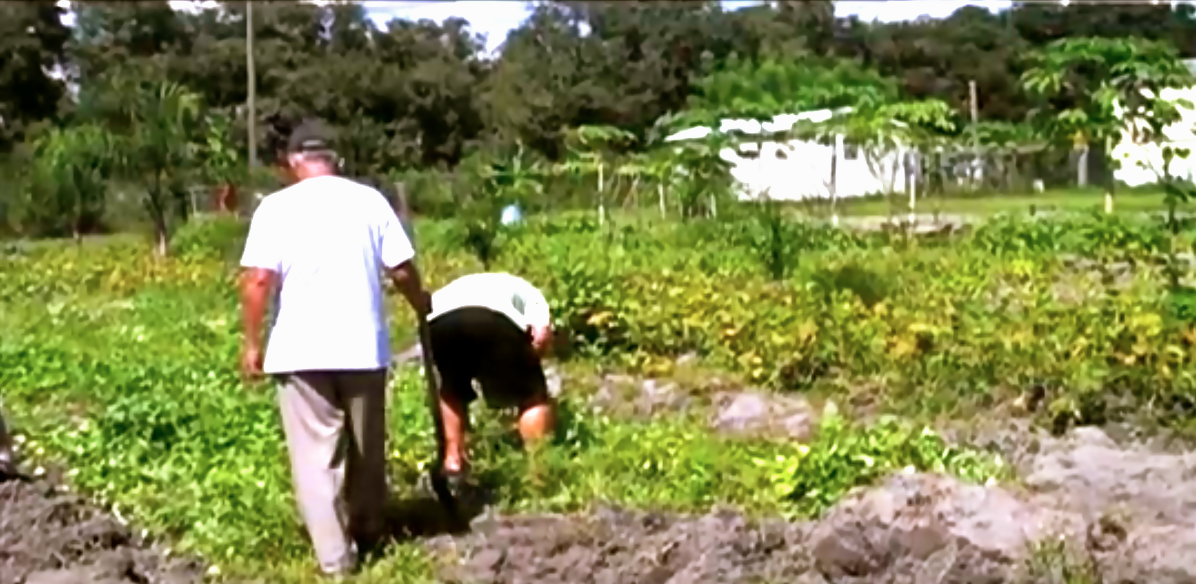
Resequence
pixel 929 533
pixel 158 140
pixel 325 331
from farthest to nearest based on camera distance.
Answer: pixel 158 140, pixel 325 331, pixel 929 533

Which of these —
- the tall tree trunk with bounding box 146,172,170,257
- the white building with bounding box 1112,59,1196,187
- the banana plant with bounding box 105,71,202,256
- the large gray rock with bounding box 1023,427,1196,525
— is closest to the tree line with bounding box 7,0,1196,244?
the banana plant with bounding box 105,71,202,256

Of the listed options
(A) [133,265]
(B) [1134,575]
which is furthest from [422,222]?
(B) [1134,575]

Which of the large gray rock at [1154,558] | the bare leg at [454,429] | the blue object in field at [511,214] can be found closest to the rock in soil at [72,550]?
the bare leg at [454,429]

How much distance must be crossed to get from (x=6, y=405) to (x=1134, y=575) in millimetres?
6790

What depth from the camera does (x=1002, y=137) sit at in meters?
43.4

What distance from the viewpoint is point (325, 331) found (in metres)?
6.85

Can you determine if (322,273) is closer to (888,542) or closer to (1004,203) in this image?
(888,542)

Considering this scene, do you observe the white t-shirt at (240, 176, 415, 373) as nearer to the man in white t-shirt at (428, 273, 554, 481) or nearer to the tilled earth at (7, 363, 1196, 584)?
the tilled earth at (7, 363, 1196, 584)

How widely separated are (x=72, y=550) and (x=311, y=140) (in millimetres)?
1720

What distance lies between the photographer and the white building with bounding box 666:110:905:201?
119ft

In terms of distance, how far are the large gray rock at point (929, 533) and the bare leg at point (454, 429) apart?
166 cm

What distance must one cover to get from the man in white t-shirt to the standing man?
43.0 inches

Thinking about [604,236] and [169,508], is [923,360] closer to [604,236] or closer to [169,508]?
[169,508]

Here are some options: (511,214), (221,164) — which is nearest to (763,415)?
(511,214)
